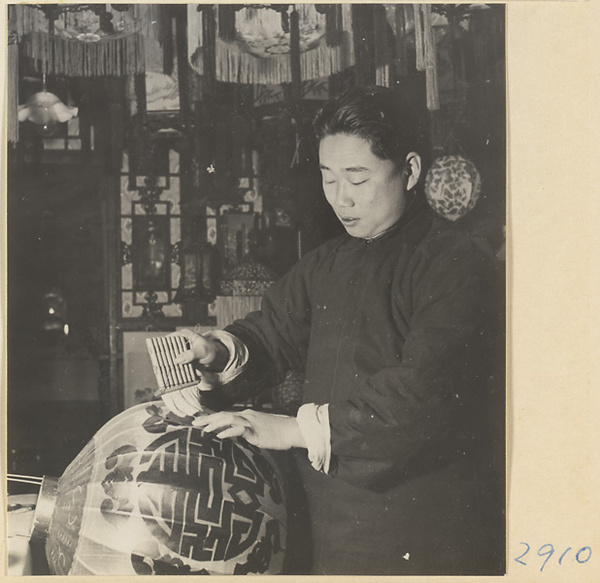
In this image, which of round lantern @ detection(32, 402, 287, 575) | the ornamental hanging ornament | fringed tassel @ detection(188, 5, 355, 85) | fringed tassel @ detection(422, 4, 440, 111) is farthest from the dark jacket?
the ornamental hanging ornament

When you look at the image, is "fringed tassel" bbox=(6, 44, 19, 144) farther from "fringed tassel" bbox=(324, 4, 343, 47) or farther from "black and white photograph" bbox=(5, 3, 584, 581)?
"fringed tassel" bbox=(324, 4, 343, 47)

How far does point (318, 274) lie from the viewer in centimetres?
154

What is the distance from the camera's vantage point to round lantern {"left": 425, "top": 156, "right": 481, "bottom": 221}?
4.97 feet

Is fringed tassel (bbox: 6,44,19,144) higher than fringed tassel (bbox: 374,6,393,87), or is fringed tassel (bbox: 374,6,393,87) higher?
fringed tassel (bbox: 374,6,393,87)

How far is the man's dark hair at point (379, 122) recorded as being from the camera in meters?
1.51

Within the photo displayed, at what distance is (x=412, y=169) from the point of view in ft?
4.96

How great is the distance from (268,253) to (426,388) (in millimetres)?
428

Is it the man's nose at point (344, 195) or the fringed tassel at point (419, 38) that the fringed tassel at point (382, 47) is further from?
the man's nose at point (344, 195)

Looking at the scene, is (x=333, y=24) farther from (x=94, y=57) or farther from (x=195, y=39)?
(x=94, y=57)

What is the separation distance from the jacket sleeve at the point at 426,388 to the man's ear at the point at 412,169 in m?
0.15

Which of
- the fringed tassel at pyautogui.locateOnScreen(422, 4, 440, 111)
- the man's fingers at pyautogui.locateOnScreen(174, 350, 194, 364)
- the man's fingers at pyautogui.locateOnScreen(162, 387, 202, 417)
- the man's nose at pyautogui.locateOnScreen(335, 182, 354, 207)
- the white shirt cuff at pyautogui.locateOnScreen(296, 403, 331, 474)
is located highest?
the fringed tassel at pyautogui.locateOnScreen(422, 4, 440, 111)

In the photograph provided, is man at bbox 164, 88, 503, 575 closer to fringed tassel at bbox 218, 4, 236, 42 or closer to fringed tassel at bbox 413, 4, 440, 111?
fringed tassel at bbox 413, 4, 440, 111

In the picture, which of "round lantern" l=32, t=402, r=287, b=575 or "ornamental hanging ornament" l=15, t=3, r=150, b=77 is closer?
"round lantern" l=32, t=402, r=287, b=575

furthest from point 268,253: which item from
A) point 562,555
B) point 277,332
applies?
point 562,555
